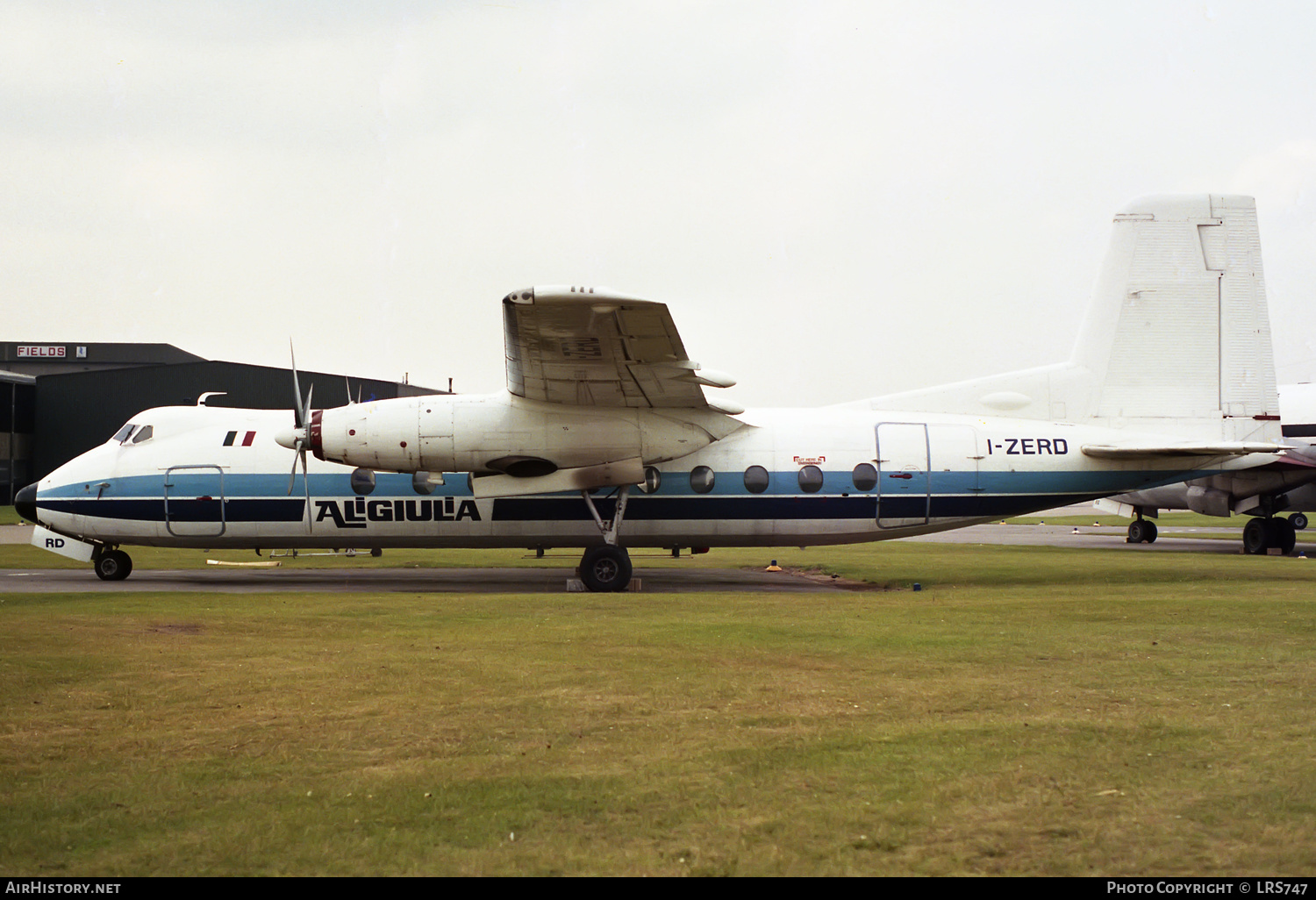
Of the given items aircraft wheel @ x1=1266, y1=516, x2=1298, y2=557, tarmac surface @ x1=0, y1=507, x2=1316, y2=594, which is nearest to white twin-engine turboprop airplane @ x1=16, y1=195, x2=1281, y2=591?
tarmac surface @ x1=0, y1=507, x2=1316, y2=594

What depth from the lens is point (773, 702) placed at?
26.1 feet

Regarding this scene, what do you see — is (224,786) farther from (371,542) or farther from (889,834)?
(371,542)

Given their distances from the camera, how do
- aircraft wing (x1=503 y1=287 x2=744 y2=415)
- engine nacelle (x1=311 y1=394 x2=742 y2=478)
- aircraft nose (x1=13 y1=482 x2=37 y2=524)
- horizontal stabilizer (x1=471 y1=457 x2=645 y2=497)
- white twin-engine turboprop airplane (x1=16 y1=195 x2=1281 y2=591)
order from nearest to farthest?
aircraft wing (x1=503 y1=287 x2=744 y2=415) < engine nacelle (x1=311 y1=394 x2=742 y2=478) < horizontal stabilizer (x1=471 y1=457 x2=645 y2=497) < white twin-engine turboprop airplane (x1=16 y1=195 x2=1281 y2=591) < aircraft nose (x1=13 y1=482 x2=37 y2=524)

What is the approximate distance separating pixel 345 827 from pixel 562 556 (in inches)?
932

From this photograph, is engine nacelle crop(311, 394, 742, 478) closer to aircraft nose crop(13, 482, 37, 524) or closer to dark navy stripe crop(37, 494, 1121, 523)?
dark navy stripe crop(37, 494, 1121, 523)

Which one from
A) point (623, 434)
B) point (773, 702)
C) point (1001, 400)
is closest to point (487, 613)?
point (623, 434)

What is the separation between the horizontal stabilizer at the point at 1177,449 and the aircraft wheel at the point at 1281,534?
10.2 metres

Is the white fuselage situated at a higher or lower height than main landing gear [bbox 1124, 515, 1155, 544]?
higher

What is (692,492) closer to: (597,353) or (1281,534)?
(597,353)

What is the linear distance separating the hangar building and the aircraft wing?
3747 centimetres

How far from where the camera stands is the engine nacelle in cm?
1762

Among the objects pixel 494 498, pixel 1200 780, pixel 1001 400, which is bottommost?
pixel 1200 780

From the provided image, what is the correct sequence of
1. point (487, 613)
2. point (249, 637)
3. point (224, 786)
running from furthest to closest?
point (487, 613) < point (249, 637) < point (224, 786)
